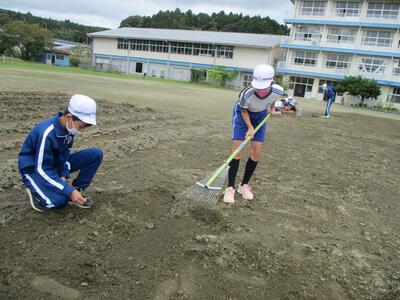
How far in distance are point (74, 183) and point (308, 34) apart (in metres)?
44.7

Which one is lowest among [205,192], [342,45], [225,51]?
[205,192]

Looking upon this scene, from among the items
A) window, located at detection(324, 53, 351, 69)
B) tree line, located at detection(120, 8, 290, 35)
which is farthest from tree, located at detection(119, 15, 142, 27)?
window, located at detection(324, 53, 351, 69)

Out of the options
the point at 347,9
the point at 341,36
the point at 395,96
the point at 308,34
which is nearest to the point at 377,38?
the point at 341,36

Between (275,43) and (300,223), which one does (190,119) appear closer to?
(300,223)

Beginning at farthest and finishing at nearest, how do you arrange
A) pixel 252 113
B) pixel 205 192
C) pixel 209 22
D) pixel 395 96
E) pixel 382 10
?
pixel 209 22 → pixel 382 10 → pixel 395 96 → pixel 252 113 → pixel 205 192

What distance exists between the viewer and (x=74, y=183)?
379 centimetres

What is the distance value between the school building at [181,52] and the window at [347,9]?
7.25 metres

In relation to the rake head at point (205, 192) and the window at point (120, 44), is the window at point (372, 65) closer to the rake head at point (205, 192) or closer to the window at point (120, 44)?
the window at point (120, 44)

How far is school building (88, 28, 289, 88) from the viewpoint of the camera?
4919 centimetres

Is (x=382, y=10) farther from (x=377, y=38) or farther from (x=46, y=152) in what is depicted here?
(x=46, y=152)

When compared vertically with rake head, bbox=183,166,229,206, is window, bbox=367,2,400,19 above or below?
above

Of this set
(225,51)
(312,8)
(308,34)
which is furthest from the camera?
Result: (225,51)

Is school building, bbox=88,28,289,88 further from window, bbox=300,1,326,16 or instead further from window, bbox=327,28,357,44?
window, bbox=327,28,357,44

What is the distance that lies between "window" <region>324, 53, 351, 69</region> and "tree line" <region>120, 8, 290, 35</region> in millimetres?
39067
